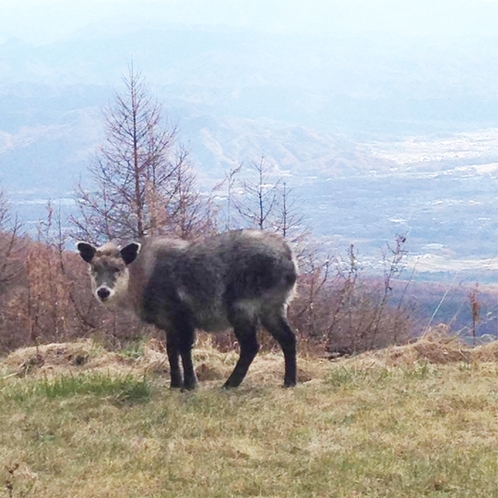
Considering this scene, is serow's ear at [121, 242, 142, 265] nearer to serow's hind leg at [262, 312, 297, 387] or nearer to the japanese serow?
the japanese serow

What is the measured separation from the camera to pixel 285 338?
9977 mm

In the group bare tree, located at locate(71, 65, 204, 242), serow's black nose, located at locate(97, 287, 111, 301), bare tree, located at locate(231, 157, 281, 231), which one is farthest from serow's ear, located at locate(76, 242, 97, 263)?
bare tree, located at locate(231, 157, 281, 231)

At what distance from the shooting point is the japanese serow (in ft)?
31.8

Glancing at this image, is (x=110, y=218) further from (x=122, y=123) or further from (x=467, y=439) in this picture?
(x=467, y=439)

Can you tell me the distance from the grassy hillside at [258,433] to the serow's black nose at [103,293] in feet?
2.60

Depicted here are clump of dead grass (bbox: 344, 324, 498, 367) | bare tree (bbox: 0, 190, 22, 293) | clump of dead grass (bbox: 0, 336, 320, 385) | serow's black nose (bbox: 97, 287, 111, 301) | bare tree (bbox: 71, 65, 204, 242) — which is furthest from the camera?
bare tree (bbox: 0, 190, 22, 293)

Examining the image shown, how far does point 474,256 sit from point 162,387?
273ft

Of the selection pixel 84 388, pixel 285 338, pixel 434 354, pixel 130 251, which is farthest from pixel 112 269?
pixel 434 354

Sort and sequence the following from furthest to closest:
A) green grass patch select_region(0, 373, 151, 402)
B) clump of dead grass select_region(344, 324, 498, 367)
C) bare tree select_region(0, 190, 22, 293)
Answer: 1. bare tree select_region(0, 190, 22, 293)
2. clump of dead grass select_region(344, 324, 498, 367)
3. green grass patch select_region(0, 373, 151, 402)

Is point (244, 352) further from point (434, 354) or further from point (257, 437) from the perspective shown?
point (434, 354)

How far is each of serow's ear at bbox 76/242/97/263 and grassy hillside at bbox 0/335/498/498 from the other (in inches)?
47.4

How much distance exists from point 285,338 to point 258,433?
2450mm

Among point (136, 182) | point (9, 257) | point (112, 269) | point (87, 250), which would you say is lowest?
point (9, 257)

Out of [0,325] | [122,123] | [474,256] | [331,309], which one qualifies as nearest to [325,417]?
[331,309]
